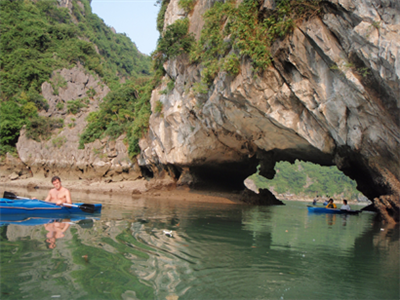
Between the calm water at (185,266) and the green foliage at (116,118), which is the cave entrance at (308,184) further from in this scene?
the calm water at (185,266)

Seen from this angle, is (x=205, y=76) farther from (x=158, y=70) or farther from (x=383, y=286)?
(x=383, y=286)

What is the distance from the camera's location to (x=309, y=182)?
5644 cm

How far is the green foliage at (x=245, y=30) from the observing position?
9242mm

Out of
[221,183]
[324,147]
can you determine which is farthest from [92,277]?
[221,183]

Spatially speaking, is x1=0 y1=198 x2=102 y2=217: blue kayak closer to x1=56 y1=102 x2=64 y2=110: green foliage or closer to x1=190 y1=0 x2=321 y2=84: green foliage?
x1=190 y1=0 x2=321 y2=84: green foliage

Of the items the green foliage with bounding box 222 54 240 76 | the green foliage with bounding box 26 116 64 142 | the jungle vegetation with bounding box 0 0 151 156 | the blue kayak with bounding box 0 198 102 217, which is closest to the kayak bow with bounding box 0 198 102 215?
the blue kayak with bounding box 0 198 102 217

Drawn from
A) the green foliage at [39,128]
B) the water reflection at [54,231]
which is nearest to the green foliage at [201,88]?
the water reflection at [54,231]

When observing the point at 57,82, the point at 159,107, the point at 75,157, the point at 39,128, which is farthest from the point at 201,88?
the point at 57,82

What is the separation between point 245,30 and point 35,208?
27.5 feet

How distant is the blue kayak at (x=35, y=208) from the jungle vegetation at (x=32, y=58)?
74.2 ft

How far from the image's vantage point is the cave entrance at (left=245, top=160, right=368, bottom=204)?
51875 millimetres

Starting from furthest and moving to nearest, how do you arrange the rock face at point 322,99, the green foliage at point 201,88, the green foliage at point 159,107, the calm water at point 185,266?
the green foliage at point 159,107 < the green foliage at point 201,88 < the rock face at point 322,99 < the calm water at point 185,266

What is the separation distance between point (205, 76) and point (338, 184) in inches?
1905

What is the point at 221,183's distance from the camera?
75.0ft
